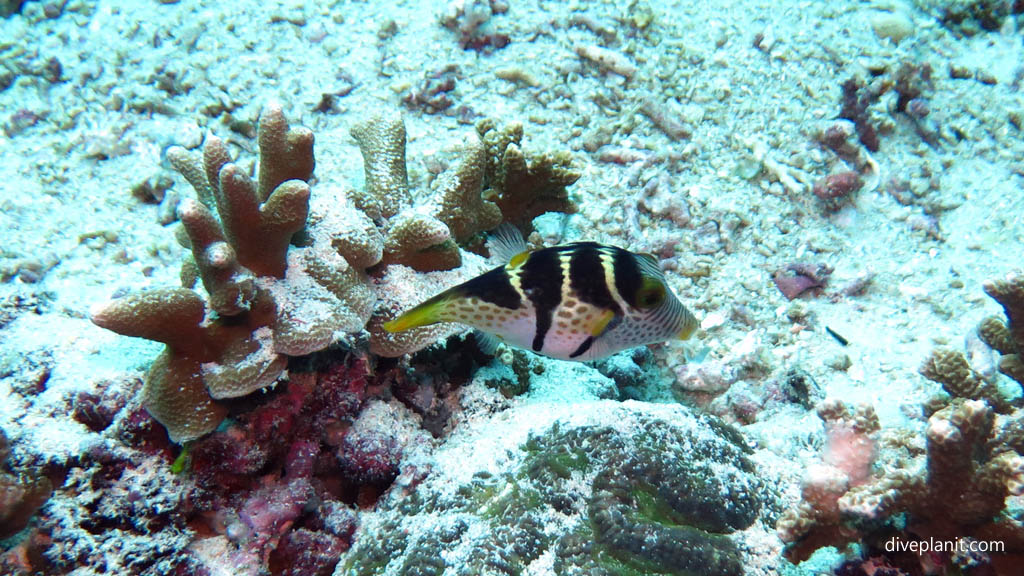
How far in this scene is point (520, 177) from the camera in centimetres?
345

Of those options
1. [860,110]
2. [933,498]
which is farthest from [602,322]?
[860,110]

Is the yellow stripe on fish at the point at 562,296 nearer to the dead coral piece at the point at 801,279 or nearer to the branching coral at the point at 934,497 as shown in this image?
the branching coral at the point at 934,497

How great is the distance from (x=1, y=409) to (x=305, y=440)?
1.21m

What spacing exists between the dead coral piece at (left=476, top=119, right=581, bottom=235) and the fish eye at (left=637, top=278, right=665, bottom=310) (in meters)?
1.52

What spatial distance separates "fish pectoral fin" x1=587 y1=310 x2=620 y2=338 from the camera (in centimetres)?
217

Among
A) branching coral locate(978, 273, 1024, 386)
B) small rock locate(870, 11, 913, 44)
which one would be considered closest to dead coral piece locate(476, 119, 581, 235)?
branching coral locate(978, 273, 1024, 386)

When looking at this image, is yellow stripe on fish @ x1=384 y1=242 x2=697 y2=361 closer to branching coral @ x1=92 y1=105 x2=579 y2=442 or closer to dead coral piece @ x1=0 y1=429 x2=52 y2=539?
branching coral @ x1=92 y1=105 x2=579 y2=442

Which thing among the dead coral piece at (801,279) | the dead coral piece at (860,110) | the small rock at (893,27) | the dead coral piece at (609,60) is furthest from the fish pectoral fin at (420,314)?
the small rock at (893,27)

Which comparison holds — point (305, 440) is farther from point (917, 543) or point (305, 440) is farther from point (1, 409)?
point (917, 543)

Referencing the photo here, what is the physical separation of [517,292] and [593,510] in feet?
2.91

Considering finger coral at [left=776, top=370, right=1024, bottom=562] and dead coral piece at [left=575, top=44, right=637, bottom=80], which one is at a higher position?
dead coral piece at [left=575, top=44, right=637, bottom=80]

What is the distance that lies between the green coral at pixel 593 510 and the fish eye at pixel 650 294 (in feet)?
1.85

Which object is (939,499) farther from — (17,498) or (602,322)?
(17,498)

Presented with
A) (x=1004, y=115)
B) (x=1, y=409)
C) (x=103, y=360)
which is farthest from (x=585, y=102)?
(x=1, y=409)
